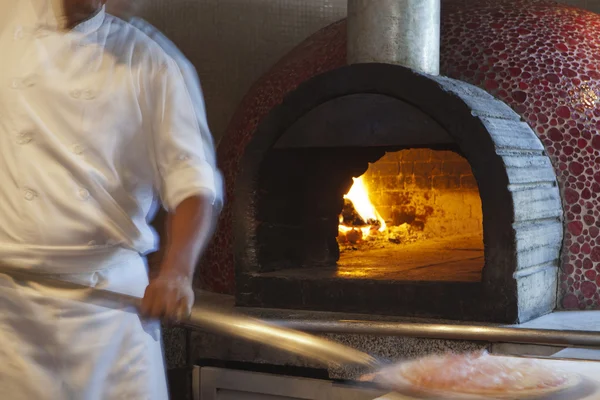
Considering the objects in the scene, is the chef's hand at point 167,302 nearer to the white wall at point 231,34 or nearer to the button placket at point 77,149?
the button placket at point 77,149

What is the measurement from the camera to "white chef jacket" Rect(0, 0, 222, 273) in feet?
6.58

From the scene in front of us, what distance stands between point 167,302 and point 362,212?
361cm

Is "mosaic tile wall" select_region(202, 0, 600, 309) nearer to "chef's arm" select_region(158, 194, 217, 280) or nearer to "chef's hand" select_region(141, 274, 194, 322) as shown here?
"chef's arm" select_region(158, 194, 217, 280)

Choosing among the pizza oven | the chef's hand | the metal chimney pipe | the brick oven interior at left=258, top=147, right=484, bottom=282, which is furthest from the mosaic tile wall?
the chef's hand

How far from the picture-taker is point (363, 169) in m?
4.52

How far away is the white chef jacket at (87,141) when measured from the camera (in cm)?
201

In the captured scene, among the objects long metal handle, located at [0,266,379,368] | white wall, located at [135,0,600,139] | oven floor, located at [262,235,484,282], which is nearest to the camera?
long metal handle, located at [0,266,379,368]

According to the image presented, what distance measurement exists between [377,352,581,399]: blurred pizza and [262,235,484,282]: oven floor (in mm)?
1843

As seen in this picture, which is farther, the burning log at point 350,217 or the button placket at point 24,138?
the burning log at point 350,217

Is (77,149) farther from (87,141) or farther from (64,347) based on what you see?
(64,347)

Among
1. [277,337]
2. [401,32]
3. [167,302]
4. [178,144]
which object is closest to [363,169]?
[401,32]

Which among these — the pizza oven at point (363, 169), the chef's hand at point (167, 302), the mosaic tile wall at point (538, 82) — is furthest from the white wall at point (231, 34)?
the chef's hand at point (167, 302)

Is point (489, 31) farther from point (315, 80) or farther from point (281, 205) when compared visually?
point (281, 205)

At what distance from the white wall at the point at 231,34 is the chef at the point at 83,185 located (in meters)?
3.10
